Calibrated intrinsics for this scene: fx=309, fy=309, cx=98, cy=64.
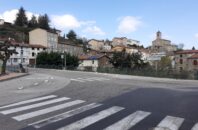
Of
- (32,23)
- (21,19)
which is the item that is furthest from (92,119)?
(32,23)

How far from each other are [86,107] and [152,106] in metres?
2.57

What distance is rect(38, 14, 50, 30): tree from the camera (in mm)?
151300

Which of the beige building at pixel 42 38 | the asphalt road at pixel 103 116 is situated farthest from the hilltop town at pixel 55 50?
the asphalt road at pixel 103 116

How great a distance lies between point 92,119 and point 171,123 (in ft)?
7.64

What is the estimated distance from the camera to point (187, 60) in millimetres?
104688

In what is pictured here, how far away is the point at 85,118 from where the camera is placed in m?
9.48

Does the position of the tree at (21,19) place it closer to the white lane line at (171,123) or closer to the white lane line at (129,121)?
the white lane line at (129,121)

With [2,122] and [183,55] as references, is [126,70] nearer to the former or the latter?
[2,122]

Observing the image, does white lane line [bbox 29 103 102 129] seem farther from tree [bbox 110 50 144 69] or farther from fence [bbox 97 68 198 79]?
tree [bbox 110 50 144 69]

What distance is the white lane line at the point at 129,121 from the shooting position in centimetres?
823

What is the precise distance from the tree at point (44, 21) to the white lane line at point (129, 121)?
471 feet

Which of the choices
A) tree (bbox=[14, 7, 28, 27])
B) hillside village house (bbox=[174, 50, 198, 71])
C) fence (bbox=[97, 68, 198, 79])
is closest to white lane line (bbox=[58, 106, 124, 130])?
fence (bbox=[97, 68, 198, 79])

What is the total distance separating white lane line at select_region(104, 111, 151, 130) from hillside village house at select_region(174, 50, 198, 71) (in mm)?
91669

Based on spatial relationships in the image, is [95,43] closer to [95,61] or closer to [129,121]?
[95,61]
